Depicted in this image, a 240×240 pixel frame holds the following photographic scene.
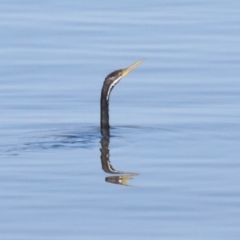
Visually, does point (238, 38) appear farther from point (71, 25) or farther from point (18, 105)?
point (18, 105)

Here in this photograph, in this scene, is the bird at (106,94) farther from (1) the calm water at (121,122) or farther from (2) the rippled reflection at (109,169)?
(2) the rippled reflection at (109,169)

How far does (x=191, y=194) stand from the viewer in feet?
33.8

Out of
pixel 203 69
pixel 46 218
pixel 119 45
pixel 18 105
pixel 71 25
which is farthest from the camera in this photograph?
pixel 71 25

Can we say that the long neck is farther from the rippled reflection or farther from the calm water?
the rippled reflection

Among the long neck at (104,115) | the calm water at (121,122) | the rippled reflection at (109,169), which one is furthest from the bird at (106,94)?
the rippled reflection at (109,169)

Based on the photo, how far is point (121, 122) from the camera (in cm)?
1352

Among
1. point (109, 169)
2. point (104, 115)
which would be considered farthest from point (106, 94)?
point (109, 169)

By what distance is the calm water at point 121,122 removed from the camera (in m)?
9.66

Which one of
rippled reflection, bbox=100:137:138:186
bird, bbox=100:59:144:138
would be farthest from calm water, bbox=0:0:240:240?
bird, bbox=100:59:144:138

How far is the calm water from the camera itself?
31.7 feet

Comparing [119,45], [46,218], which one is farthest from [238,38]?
[46,218]

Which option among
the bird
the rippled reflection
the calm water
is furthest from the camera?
the bird

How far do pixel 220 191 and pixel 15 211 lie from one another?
189 centimetres

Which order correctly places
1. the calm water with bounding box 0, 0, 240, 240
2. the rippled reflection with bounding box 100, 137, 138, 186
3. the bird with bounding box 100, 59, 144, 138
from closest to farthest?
the calm water with bounding box 0, 0, 240, 240
the rippled reflection with bounding box 100, 137, 138, 186
the bird with bounding box 100, 59, 144, 138
